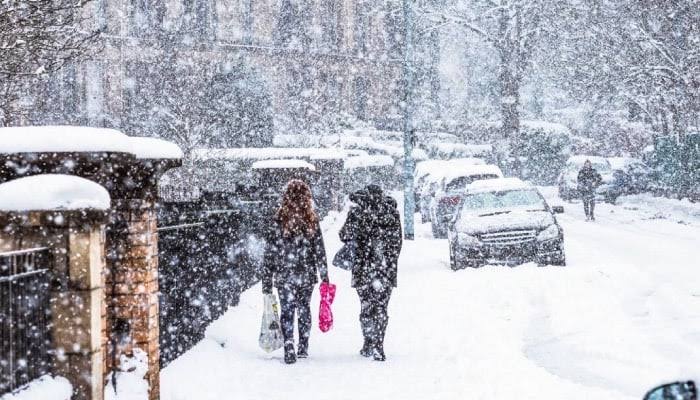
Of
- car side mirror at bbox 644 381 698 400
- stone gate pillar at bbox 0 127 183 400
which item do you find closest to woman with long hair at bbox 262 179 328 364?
stone gate pillar at bbox 0 127 183 400

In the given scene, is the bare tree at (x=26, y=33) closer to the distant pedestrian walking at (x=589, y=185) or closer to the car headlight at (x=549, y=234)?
the car headlight at (x=549, y=234)

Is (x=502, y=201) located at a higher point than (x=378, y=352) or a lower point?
higher

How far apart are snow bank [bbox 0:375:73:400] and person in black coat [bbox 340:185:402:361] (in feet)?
12.9

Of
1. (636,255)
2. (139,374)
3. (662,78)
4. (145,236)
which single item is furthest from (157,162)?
(662,78)

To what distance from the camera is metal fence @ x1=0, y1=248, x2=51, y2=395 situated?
14.3ft

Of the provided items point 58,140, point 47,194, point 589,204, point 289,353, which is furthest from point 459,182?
point 47,194

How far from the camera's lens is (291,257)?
831cm

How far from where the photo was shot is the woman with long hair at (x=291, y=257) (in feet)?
27.2

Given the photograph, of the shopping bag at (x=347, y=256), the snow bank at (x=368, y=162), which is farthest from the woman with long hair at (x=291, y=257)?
the snow bank at (x=368, y=162)

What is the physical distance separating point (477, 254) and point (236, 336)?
6.44m

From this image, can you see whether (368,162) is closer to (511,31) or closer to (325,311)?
(511,31)

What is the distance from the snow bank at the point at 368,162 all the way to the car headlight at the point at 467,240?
883 inches

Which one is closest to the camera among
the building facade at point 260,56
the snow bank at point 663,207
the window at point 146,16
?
the snow bank at point 663,207

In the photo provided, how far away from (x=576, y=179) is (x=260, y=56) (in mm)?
25724
